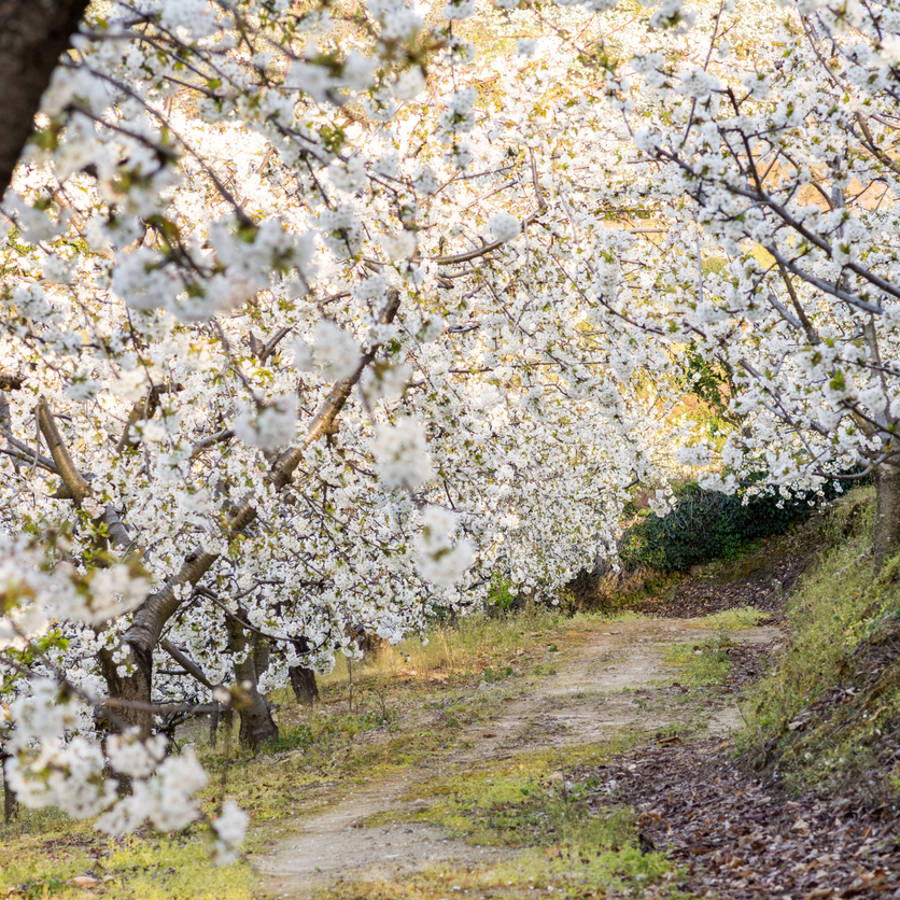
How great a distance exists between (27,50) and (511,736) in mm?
8976

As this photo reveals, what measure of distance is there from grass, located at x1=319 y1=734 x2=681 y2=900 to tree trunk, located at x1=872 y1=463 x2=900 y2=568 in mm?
3912

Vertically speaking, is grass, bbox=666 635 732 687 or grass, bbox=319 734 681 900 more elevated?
grass, bbox=319 734 681 900

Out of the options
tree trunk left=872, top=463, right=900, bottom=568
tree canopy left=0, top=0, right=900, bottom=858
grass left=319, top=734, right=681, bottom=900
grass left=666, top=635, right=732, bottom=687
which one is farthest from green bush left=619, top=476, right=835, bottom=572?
grass left=319, top=734, right=681, bottom=900

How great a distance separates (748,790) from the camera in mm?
6422

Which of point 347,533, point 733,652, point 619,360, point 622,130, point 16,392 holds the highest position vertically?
point 622,130

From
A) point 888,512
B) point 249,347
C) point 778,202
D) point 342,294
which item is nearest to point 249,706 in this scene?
point 249,347

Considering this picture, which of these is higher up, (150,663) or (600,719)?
(150,663)

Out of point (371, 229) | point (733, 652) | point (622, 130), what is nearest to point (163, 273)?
point (371, 229)

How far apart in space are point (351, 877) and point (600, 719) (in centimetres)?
501

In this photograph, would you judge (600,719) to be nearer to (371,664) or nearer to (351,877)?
(351,877)

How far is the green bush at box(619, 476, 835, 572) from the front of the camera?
908 inches

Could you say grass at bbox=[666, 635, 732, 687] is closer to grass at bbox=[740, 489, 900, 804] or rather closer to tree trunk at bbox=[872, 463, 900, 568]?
grass at bbox=[740, 489, 900, 804]

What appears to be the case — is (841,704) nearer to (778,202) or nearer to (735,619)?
(778,202)

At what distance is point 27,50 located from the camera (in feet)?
7.04
